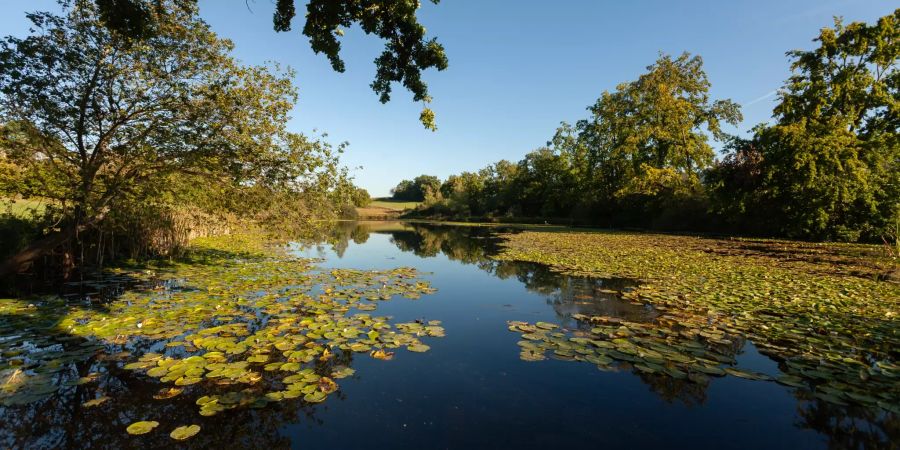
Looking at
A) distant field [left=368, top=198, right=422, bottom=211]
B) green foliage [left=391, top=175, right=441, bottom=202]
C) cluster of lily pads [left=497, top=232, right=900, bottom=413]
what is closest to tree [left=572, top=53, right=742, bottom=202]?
cluster of lily pads [left=497, top=232, right=900, bottom=413]

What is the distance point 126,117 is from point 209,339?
6.52 meters

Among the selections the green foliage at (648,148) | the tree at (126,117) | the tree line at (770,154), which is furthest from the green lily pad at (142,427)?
the green foliage at (648,148)

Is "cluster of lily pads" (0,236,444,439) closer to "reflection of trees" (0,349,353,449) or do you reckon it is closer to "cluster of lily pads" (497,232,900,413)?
"reflection of trees" (0,349,353,449)

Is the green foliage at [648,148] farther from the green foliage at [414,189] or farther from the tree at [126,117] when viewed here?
the green foliage at [414,189]

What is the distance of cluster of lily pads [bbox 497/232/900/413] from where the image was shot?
4.56 m

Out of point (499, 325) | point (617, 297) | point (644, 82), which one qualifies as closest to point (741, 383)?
point (499, 325)

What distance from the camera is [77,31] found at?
8.06 metres

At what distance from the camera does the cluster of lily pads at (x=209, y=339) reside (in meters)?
4.14

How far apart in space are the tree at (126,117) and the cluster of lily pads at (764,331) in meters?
8.70

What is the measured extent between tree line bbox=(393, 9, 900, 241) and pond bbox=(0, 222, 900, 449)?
22547 mm

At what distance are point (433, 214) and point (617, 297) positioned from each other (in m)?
72.5

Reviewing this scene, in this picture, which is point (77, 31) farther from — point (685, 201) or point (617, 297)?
point (685, 201)

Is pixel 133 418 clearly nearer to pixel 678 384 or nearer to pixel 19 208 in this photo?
pixel 678 384

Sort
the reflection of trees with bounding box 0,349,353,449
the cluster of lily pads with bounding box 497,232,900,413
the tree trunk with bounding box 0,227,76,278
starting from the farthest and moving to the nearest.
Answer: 1. the tree trunk with bounding box 0,227,76,278
2. the cluster of lily pads with bounding box 497,232,900,413
3. the reflection of trees with bounding box 0,349,353,449
